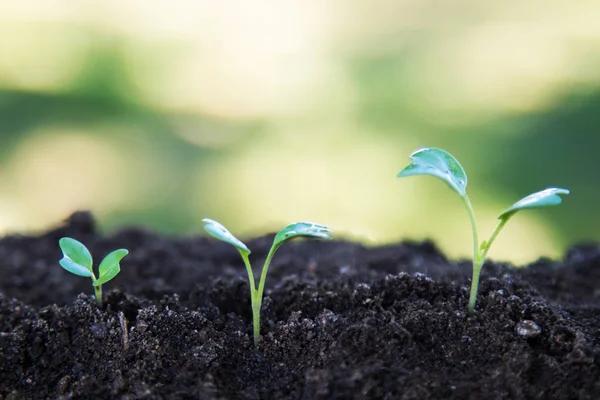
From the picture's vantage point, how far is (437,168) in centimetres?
83

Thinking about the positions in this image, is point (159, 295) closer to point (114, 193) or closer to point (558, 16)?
point (114, 193)

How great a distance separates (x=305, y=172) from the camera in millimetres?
A: 2984

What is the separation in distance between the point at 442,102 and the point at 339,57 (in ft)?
3.67

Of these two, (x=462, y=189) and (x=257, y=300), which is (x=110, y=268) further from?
(x=462, y=189)

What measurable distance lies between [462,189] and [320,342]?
1.02 ft

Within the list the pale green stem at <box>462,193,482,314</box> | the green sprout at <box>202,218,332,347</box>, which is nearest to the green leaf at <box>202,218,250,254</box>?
the green sprout at <box>202,218,332,347</box>

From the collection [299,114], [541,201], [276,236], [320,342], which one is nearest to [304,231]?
[276,236]

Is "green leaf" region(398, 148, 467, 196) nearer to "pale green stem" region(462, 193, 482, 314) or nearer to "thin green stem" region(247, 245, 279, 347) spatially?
"pale green stem" region(462, 193, 482, 314)

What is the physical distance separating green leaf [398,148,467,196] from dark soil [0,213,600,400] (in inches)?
8.2

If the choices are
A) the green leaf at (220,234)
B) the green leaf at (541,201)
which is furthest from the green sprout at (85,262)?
the green leaf at (541,201)

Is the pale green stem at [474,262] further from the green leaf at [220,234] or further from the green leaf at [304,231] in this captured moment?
the green leaf at [220,234]

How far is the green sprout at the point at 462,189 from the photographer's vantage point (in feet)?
2.58

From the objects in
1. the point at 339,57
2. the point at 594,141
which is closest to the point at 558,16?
the point at 339,57

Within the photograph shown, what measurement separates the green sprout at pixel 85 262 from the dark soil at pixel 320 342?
79 millimetres
